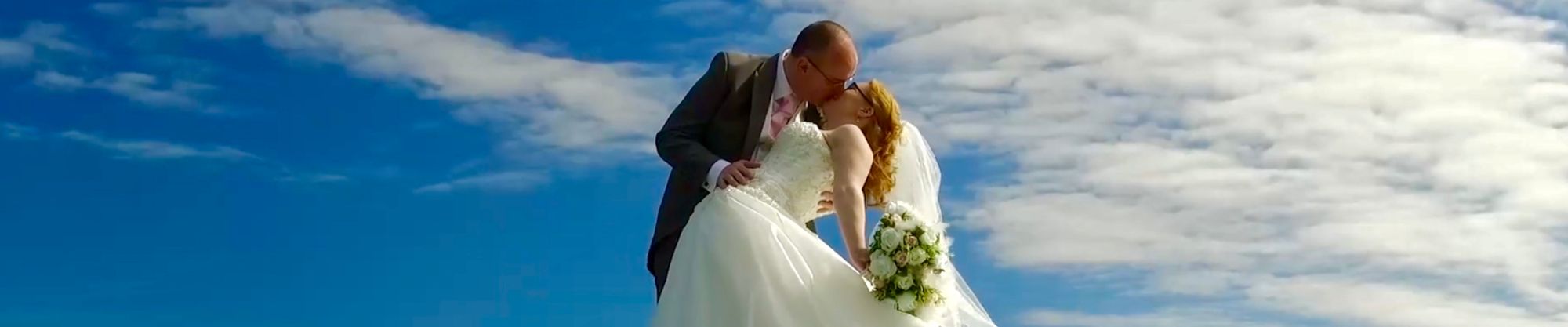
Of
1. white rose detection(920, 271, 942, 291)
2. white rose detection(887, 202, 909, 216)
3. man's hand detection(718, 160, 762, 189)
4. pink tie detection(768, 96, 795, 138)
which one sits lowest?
white rose detection(920, 271, 942, 291)

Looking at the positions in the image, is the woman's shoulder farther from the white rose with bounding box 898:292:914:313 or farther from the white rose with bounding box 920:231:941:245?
the white rose with bounding box 898:292:914:313

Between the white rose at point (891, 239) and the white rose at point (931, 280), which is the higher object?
the white rose at point (891, 239)

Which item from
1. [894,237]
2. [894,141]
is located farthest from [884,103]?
[894,237]

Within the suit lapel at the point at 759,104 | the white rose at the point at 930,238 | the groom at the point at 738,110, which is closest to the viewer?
the white rose at the point at 930,238

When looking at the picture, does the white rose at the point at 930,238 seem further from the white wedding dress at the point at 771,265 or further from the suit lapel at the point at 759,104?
the suit lapel at the point at 759,104

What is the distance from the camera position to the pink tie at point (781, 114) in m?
8.63

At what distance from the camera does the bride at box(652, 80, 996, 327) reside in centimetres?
808

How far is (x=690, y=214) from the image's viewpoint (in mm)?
8648

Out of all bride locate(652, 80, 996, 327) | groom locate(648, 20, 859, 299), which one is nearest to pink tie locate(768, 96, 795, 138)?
groom locate(648, 20, 859, 299)

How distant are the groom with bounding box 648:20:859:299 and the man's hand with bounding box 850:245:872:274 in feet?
1.70

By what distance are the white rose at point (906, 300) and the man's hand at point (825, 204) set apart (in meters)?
0.75

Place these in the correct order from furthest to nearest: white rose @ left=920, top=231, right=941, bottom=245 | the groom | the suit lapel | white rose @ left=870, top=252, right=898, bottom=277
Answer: the suit lapel → the groom → white rose @ left=920, top=231, right=941, bottom=245 → white rose @ left=870, top=252, right=898, bottom=277

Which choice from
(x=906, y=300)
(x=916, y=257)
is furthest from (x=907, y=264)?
(x=906, y=300)

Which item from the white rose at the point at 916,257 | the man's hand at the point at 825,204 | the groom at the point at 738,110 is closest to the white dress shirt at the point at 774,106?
the groom at the point at 738,110
